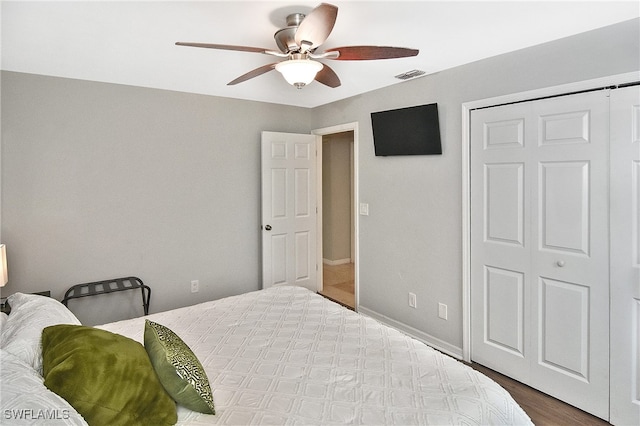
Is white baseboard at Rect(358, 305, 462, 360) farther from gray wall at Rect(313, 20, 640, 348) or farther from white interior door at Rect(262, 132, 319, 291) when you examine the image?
white interior door at Rect(262, 132, 319, 291)

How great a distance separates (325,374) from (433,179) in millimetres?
2074

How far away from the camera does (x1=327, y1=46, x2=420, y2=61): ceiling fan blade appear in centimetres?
190

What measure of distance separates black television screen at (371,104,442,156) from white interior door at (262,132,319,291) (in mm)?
1091

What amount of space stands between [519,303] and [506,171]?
0.95 meters

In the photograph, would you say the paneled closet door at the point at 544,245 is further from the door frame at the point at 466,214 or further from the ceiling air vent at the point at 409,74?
the ceiling air vent at the point at 409,74

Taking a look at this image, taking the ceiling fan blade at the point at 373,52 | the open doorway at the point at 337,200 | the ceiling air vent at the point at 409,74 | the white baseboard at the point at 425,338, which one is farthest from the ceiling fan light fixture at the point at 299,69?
the open doorway at the point at 337,200

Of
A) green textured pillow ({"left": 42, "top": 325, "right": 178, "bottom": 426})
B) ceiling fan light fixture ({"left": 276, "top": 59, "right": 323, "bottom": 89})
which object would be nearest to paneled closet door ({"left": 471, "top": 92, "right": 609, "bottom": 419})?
ceiling fan light fixture ({"left": 276, "top": 59, "right": 323, "bottom": 89})

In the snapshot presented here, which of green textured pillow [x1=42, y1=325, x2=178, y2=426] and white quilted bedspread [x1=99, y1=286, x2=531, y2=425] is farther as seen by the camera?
white quilted bedspread [x1=99, y1=286, x2=531, y2=425]

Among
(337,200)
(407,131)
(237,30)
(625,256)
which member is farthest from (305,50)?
(337,200)

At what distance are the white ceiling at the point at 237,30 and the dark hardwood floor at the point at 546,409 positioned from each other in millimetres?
2354

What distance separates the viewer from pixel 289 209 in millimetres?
4391

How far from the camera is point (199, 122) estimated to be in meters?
3.81

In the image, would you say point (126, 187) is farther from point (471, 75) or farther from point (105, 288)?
point (471, 75)

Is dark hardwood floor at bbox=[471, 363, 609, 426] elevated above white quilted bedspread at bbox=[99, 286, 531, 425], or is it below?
below
